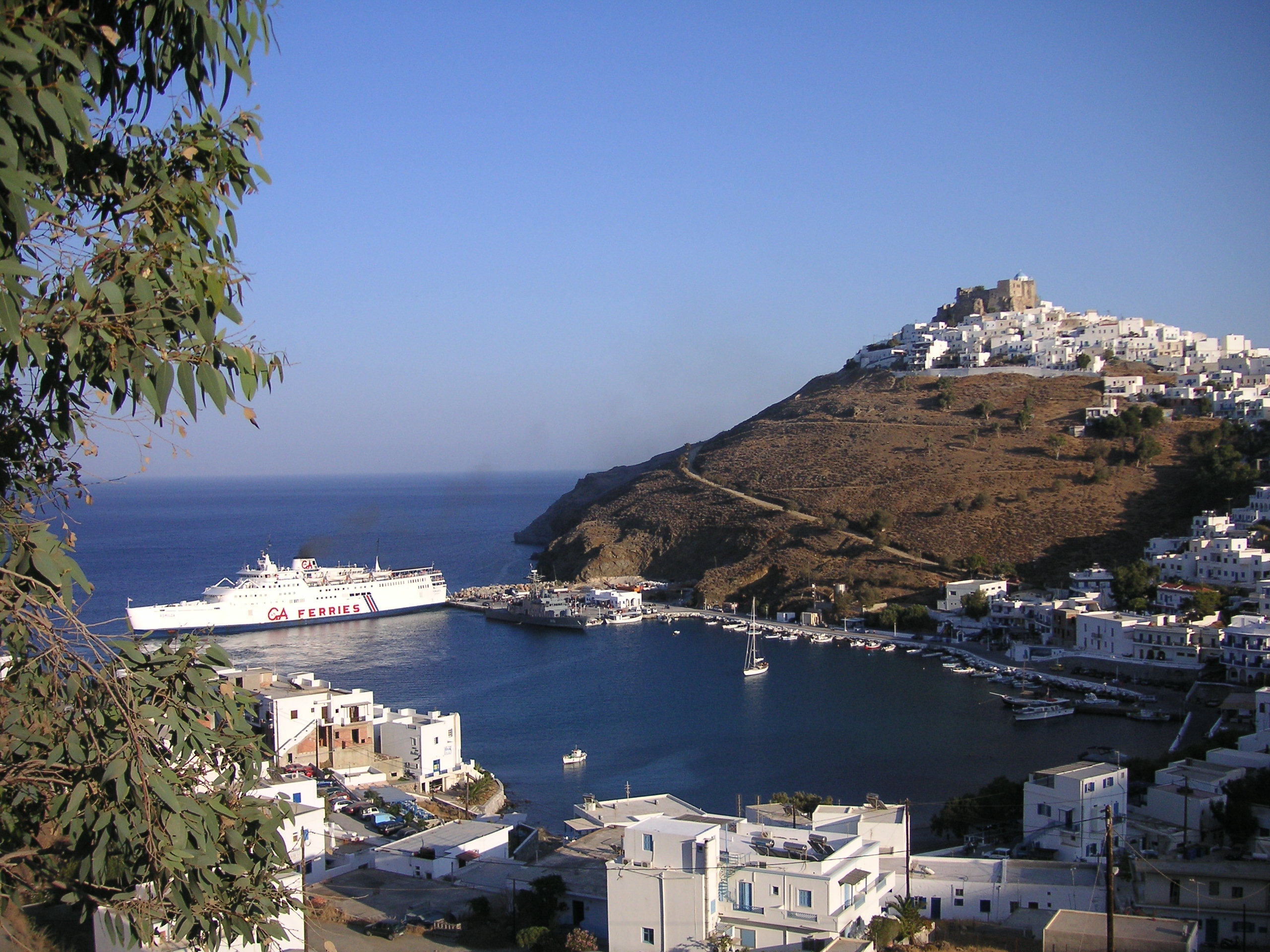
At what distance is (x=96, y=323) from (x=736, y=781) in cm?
1274

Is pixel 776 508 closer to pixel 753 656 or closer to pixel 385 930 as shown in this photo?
pixel 753 656

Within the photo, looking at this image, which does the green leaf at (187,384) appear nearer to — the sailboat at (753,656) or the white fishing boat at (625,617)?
the sailboat at (753,656)

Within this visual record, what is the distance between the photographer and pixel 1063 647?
842 inches

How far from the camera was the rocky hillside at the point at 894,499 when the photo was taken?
26.9 m

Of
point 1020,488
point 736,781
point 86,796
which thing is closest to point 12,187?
point 86,796

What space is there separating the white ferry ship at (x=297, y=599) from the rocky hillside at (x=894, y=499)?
646cm

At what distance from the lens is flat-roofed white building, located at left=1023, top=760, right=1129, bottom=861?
9.34 metres

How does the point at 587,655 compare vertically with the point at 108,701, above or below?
below

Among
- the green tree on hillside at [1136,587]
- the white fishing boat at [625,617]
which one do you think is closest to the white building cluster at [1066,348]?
the green tree on hillside at [1136,587]

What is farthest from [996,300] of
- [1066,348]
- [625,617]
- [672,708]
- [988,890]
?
[988,890]

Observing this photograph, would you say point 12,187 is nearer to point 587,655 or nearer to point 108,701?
point 108,701

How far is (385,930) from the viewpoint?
24.3 feet

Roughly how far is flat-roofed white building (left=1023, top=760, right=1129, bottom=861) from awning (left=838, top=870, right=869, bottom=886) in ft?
9.96

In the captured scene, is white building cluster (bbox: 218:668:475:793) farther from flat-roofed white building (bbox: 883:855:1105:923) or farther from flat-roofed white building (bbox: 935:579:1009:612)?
flat-roofed white building (bbox: 935:579:1009:612)
